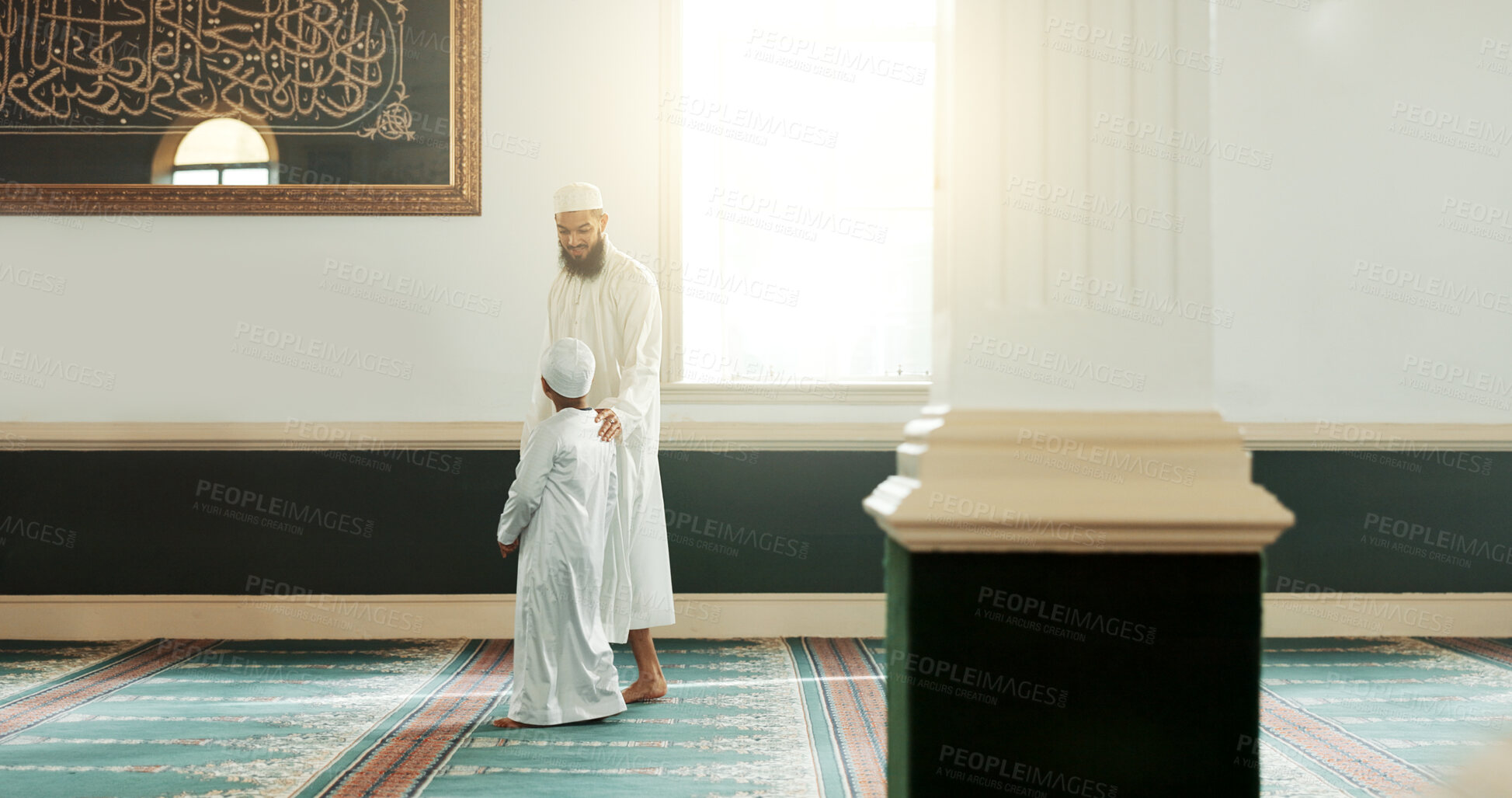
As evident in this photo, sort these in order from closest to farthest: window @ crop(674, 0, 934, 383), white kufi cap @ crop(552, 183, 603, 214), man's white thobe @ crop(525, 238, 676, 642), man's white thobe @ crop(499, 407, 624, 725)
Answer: man's white thobe @ crop(499, 407, 624, 725) < man's white thobe @ crop(525, 238, 676, 642) < white kufi cap @ crop(552, 183, 603, 214) < window @ crop(674, 0, 934, 383)

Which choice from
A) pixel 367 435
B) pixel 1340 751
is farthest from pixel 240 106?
pixel 1340 751

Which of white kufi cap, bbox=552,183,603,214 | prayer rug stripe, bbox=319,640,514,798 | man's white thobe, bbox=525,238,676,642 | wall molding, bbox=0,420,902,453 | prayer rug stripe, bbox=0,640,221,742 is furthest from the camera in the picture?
wall molding, bbox=0,420,902,453

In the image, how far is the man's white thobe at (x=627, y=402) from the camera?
335cm

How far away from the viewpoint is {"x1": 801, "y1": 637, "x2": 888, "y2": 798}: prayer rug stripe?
8.57 feet

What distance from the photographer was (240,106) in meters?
4.43

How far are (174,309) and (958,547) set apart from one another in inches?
162

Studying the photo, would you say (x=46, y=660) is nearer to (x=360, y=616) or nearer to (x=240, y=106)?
(x=360, y=616)

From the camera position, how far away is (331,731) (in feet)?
9.95

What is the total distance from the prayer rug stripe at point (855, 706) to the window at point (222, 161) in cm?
294

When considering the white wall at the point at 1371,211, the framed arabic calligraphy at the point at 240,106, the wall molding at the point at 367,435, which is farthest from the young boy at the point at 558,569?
the white wall at the point at 1371,211

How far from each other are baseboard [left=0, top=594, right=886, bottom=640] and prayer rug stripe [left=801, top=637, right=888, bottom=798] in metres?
0.14

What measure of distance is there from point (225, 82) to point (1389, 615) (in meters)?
5.27

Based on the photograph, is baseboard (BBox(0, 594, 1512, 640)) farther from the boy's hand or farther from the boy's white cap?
the boy's white cap

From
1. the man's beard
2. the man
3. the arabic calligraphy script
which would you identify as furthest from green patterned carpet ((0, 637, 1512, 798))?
the arabic calligraphy script
